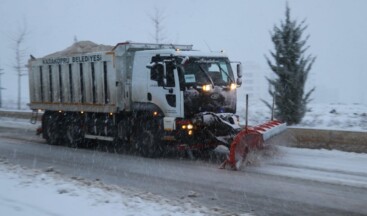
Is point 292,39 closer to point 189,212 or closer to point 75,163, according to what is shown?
point 75,163

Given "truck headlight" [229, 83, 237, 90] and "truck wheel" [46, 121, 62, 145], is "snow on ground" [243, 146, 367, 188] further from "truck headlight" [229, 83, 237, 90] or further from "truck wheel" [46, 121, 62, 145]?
"truck wheel" [46, 121, 62, 145]

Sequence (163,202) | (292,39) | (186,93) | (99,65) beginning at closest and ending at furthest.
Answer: (163,202) < (186,93) < (99,65) < (292,39)

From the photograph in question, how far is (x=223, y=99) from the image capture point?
12.8m

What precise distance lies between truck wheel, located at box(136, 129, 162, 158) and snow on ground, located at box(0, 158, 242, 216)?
157 inches

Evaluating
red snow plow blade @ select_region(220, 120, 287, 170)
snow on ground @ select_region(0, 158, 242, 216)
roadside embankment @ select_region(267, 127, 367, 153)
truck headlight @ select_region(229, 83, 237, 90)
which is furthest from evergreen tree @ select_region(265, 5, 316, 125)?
snow on ground @ select_region(0, 158, 242, 216)

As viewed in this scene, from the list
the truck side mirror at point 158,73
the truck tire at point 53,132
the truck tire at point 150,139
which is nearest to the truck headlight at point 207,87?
the truck side mirror at point 158,73

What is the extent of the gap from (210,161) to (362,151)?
4112mm

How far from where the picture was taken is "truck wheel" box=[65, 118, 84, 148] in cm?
1608

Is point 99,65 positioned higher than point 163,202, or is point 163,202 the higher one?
point 99,65

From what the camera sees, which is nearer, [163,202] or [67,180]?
[163,202]

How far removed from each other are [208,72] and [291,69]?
5.73 m

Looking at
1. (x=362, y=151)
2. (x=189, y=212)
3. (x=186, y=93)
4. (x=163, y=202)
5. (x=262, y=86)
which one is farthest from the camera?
(x=262, y=86)

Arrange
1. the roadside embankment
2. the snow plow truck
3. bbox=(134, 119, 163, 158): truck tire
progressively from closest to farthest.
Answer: the snow plow truck, bbox=(134, 119, 163, 158): truck tire, the roadside embankment

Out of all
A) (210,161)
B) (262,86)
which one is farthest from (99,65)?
(262,86)
